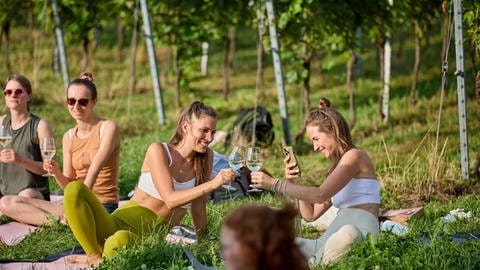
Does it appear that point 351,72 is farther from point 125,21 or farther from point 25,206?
point 25,206

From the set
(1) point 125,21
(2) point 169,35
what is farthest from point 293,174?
(1) point 125,21

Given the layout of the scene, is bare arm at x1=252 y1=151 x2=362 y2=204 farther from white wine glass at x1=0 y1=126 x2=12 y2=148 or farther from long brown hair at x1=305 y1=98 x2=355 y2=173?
white wine glass at x1=0 y1=126 x2=12 y2=148

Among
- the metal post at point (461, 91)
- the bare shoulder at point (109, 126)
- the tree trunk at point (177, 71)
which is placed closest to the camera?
the bare shoulder at point (109, 126)

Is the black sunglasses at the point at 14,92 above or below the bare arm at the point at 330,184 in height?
above

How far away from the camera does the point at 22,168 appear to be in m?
7.62

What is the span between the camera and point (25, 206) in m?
7.43

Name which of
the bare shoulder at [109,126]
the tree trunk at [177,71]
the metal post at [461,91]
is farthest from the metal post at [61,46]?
the bare shoulder at [109,126]

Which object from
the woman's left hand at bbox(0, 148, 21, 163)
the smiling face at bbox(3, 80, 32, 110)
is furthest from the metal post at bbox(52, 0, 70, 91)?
the woman's left hand at bbox(0, 148, 21, 163)

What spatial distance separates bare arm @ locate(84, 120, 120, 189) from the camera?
6.97 meters

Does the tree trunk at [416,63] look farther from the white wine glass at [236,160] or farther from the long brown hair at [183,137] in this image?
the white wine glass at [236,160]

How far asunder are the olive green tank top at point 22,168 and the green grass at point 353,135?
61 centimetres

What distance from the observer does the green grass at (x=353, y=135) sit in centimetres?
532

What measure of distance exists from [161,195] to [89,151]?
126 centimetres

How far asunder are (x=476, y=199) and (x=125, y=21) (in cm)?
816
